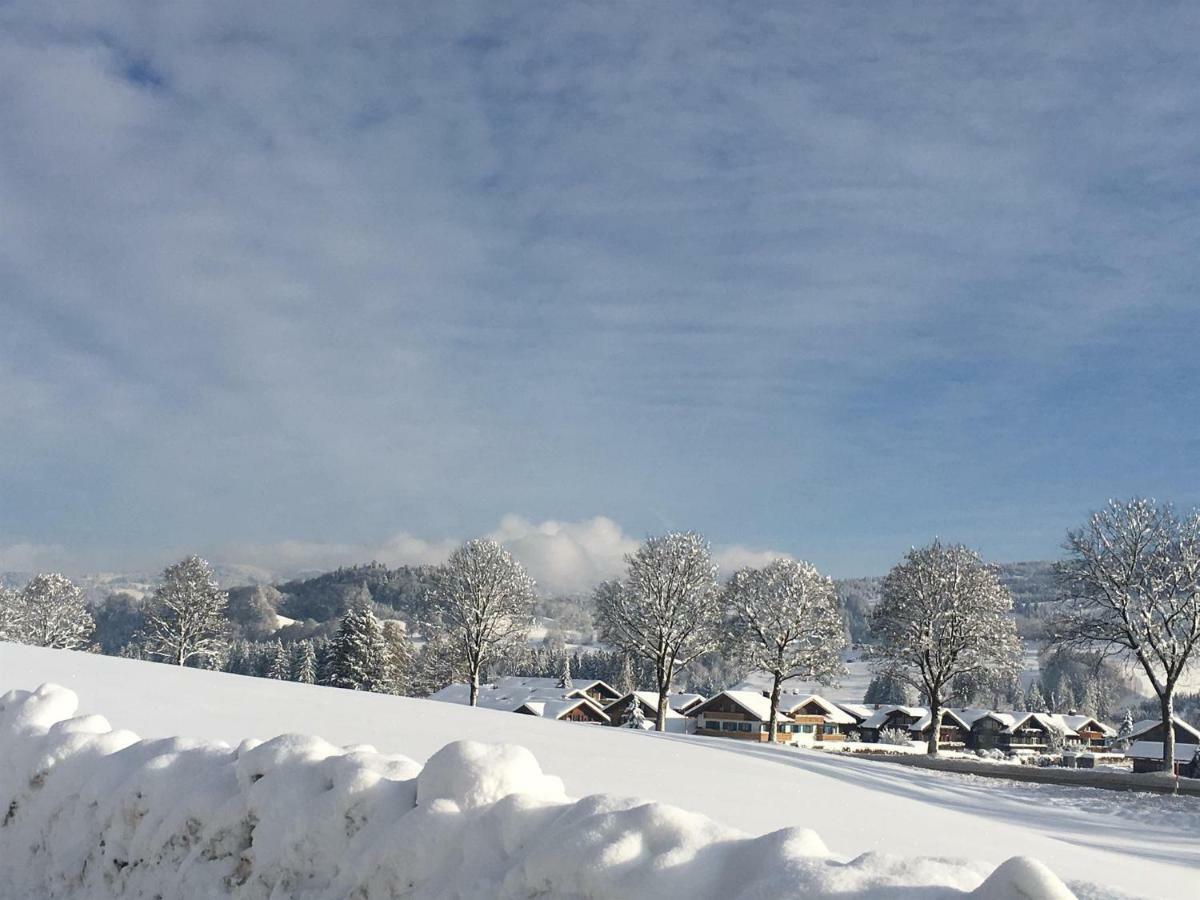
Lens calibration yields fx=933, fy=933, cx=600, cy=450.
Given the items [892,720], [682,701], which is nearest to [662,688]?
[682,701]

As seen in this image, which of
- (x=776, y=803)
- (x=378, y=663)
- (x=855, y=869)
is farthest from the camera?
(x=378, y=663)

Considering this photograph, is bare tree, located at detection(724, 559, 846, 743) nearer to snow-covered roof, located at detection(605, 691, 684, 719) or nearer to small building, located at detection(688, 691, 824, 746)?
small building, located at detection(688, 691, 824, 746)

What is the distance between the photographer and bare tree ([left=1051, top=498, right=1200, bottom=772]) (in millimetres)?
30688

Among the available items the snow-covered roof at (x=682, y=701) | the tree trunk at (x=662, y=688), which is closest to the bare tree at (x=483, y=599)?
the tree trunk at (x=662, y=688)

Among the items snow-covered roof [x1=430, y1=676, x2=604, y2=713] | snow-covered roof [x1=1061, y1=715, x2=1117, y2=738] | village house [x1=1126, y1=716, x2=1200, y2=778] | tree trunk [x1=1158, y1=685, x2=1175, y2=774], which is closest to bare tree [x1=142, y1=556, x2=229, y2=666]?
snow-covered roof [x1=430, y1=676, x2=604, y2=713]

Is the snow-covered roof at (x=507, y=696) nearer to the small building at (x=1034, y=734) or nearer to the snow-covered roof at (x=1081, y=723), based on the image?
the small building at (x=1034, y=734)

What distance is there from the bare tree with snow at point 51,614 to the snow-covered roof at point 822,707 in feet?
165

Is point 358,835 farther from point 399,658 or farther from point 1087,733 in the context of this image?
point 1087,733

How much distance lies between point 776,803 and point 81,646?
62.7 m

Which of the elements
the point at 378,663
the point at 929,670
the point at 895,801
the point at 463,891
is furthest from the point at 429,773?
the point at 378,663

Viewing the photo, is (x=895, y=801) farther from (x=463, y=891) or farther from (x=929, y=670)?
(x=929, y=670)

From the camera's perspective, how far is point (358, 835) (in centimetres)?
428

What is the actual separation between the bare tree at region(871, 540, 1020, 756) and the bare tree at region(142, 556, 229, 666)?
123ft

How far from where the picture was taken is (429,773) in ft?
13.8
